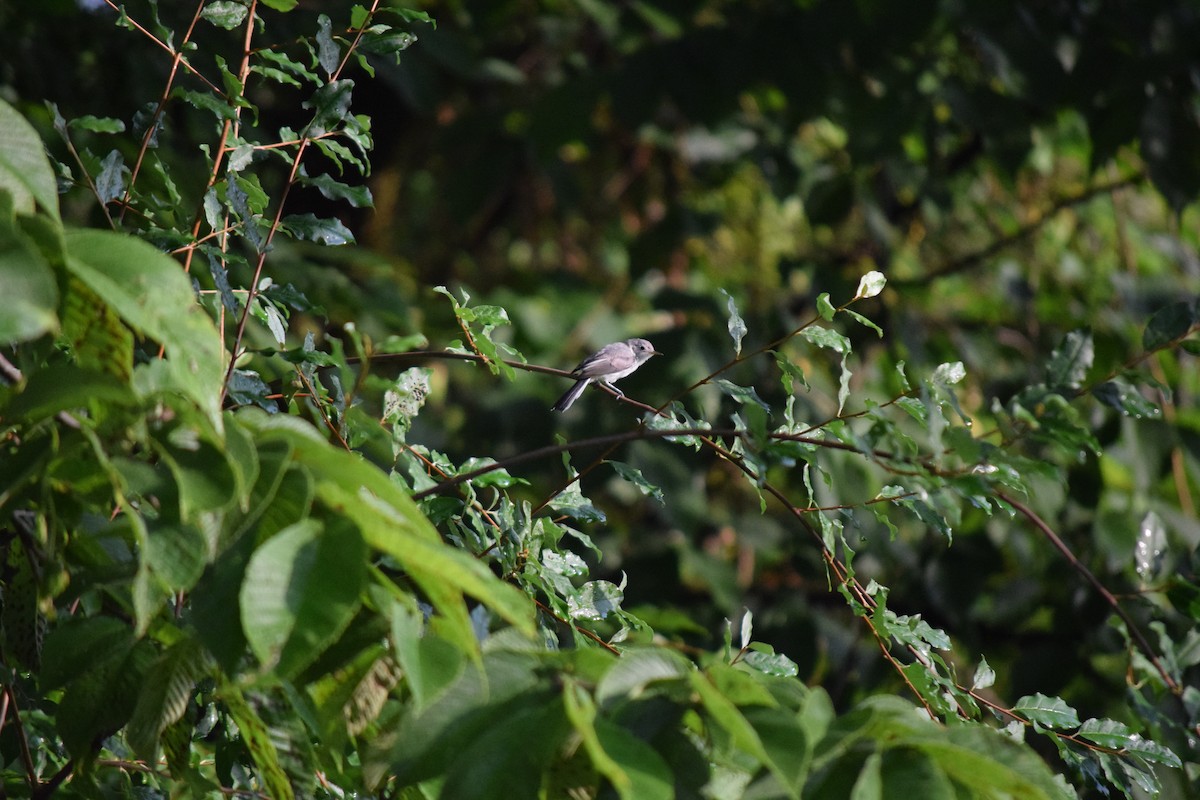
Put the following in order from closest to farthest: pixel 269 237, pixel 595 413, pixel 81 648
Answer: pixel 81 648 → pixel 269 237 → pixel 595 413

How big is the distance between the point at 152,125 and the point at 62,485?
62cm

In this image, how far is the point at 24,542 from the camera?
1.16 m

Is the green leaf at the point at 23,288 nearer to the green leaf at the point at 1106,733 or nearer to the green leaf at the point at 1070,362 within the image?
the green leaf at the point at 1070,362

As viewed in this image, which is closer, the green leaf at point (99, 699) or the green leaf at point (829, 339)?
the green leaf at point (99, 699)

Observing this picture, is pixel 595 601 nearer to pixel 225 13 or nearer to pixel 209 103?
pixel 209 103

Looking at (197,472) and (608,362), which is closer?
(197,472)

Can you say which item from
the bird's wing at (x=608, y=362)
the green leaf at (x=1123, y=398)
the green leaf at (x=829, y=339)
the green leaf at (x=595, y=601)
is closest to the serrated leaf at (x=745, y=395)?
the green leaf at (x=829, y=339)

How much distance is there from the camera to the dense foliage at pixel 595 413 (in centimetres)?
94

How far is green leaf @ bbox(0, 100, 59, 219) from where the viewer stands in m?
0.99

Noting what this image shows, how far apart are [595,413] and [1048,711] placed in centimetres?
285

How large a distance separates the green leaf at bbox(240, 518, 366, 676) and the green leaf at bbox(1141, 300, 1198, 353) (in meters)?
1.04

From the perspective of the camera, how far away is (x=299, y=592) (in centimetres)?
89

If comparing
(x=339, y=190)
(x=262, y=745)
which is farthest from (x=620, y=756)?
(x=339, y=190)

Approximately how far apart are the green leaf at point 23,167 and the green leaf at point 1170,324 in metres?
1.25
